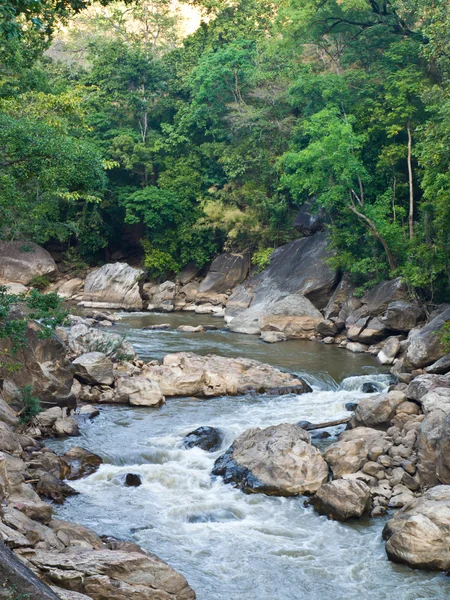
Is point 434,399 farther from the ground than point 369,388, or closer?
farther from the ground

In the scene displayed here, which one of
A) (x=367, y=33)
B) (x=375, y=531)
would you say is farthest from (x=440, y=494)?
(x=367, y=33)

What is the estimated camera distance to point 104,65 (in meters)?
37.5

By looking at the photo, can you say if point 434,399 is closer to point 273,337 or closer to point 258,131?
point 273,337

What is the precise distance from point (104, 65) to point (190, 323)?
58.3 ft

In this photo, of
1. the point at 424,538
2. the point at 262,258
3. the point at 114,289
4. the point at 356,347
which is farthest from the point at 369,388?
the point at 114,289

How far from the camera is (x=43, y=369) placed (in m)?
13.9

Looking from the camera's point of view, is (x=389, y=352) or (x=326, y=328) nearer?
(x=389, y=352)

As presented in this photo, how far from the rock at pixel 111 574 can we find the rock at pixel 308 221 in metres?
23.5

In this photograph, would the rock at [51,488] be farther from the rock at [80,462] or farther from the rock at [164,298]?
the rock at [164,298]

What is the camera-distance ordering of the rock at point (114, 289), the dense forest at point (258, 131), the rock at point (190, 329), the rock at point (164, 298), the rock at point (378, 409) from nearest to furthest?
the rock at point (378, 409) < the dense forest at point (258, 131) < the rock at point (190, 329) < the rock at point (164, 298) < the rock at point (114, 289)

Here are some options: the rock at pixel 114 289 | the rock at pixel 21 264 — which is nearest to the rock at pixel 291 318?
the rock at pixel 114 289

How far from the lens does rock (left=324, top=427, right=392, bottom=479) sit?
1120 cm

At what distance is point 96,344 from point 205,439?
622 centimetres

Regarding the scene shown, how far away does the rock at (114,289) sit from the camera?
110 feet
